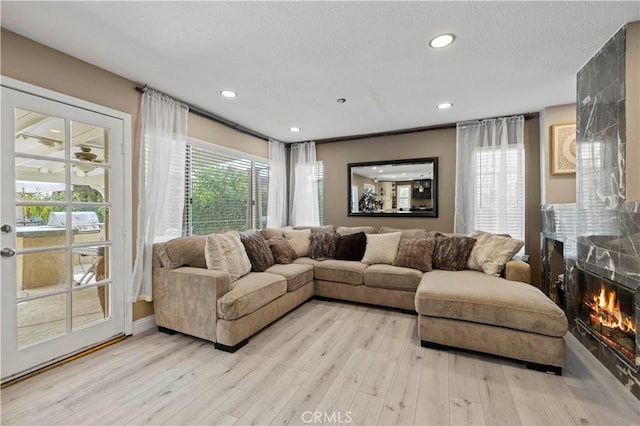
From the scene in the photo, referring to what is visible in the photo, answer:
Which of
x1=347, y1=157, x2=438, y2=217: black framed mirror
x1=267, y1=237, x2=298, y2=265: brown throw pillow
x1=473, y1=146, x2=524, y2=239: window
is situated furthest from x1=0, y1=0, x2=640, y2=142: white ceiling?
x1=267, y1=237, x2=298, y2=265: brown throw pillow

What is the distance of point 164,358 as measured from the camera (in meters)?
2.26

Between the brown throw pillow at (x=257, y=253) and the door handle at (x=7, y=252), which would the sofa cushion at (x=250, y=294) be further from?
the door handle at (x=7, y=252)

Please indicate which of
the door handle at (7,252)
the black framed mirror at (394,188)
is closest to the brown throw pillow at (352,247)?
the black framed mirror at (394,188)

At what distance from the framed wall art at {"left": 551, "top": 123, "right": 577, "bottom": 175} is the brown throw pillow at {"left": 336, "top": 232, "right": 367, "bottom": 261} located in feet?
7.87

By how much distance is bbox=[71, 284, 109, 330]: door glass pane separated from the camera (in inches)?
91.2

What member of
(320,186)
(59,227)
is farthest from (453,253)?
(59,227)

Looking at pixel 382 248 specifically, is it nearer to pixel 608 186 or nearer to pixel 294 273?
pixel 294 273

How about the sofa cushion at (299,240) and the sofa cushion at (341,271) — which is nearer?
the sofa cushion at (341,271)

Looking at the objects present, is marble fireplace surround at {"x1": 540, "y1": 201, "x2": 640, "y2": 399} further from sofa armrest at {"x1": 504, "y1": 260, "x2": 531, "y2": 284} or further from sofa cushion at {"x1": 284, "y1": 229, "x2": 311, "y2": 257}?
sofa cushion at {"x1": 284, "y1": 229, "x2": 311, "y2": 257}

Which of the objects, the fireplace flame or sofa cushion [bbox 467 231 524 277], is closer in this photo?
the fireplace flame

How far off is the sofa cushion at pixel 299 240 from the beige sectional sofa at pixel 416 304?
849 millimetres

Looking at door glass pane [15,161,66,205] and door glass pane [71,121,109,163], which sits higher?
door glass pane [71,121,109,163]

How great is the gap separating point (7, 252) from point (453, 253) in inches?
158

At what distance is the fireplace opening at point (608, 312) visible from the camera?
189 cm
